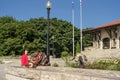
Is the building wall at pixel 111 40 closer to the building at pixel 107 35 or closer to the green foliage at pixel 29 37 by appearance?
the building at pixel 107 35

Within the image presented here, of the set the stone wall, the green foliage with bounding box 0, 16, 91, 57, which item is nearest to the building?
the green foliage with bounding box 0, 16, 91, 57

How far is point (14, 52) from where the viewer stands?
2360 inches

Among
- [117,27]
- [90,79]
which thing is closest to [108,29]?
[117,27]

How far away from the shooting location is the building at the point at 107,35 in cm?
4929

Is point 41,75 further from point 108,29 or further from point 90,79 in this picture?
point 108,29

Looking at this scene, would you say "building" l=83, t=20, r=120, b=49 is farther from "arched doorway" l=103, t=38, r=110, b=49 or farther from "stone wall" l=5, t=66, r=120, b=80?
"stone wall" l=5, t=66, r=120, b=80

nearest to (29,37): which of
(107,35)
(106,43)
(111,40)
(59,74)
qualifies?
(106,43)

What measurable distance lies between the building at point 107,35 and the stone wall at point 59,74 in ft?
104

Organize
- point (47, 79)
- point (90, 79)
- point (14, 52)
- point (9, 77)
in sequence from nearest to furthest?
point (90, 79) < point (47, 79) < point (9, 77) < point (14, 52)

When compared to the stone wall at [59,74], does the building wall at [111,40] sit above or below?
above

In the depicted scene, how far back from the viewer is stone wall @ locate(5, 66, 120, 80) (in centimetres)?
1060

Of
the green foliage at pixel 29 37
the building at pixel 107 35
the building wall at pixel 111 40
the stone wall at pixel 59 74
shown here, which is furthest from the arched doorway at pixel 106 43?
the stone wall at pixel 59 74

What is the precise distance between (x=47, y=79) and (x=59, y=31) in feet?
186

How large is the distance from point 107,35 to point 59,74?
4090cm
